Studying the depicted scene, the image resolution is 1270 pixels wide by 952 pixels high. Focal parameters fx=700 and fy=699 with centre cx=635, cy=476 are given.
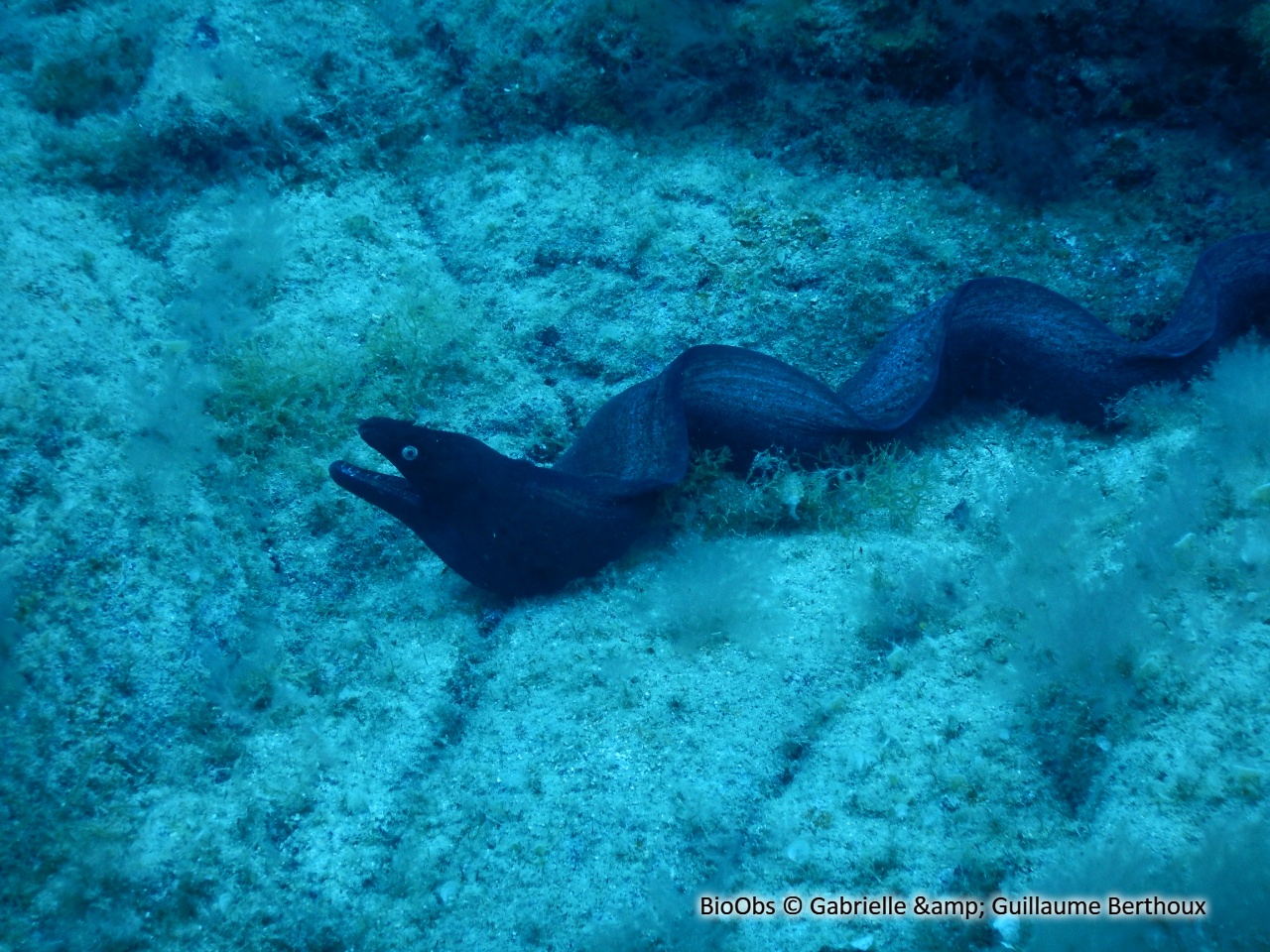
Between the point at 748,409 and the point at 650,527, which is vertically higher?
the point at 748,409

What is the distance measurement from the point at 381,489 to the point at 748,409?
200cm

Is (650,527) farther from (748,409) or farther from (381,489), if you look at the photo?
(381,489)

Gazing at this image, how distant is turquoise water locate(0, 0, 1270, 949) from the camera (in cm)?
229

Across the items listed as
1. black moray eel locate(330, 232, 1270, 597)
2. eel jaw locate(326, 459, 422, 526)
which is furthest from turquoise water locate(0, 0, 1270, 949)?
eel jaw locate(326, 459, 422, 526)

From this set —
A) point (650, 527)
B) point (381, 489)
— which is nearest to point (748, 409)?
point (650, 527)

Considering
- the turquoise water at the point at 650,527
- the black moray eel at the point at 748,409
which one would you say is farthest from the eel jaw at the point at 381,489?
the turquoise water at the point at 650,527

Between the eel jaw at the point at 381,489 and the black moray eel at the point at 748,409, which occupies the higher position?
the eel jaw at the point at 381,489

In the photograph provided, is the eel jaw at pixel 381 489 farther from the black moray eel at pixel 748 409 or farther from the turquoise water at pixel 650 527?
the turquoise water at pixel 650 527

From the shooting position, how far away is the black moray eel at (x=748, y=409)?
343 cm

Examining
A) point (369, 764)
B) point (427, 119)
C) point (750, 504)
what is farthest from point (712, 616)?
point (427, 119)

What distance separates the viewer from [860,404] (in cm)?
413

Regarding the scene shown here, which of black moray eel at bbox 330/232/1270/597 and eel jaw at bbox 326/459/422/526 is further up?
eel jaw at bbox 326/459/422/526

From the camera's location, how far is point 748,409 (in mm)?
3943

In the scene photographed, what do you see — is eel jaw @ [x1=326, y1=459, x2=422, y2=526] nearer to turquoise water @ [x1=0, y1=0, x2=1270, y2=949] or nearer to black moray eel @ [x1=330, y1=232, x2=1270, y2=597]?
black moray eel @ [x1=330, y1=232, x2=1270, y2=597]
